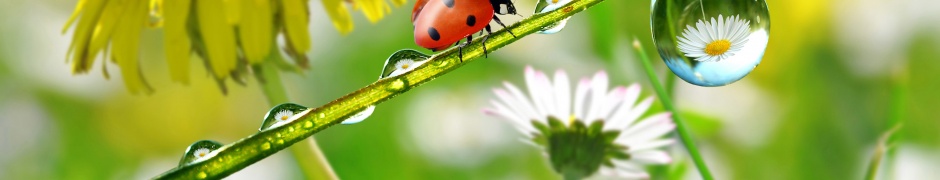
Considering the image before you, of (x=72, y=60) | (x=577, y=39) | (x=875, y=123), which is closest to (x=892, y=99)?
(x=875, y=123)

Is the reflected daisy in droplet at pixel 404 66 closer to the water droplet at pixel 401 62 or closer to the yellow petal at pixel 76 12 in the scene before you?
the water droplet at pixel 401 62

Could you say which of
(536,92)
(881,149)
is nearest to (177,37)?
(536,92)

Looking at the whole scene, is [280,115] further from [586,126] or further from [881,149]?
[881,149]

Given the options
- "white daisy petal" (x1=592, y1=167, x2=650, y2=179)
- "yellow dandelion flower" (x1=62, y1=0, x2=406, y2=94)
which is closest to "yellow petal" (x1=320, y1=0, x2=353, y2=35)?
"yellow dandelion flower" (x1=62, y1=0, x2=406, y2=94)

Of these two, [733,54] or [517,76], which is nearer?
[733,54]

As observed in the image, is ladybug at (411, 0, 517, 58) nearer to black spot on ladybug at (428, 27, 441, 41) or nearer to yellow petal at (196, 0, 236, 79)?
black spot on ladybug at (428, 27, 441, 41)

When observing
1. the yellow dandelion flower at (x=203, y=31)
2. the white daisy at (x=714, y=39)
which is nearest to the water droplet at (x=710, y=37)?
the white daisy at (x=714, y=39)

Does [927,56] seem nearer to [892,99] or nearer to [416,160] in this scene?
[892,99]

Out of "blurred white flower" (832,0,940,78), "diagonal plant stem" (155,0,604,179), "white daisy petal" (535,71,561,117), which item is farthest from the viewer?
"blurred white flower" (832,0,940,78)
